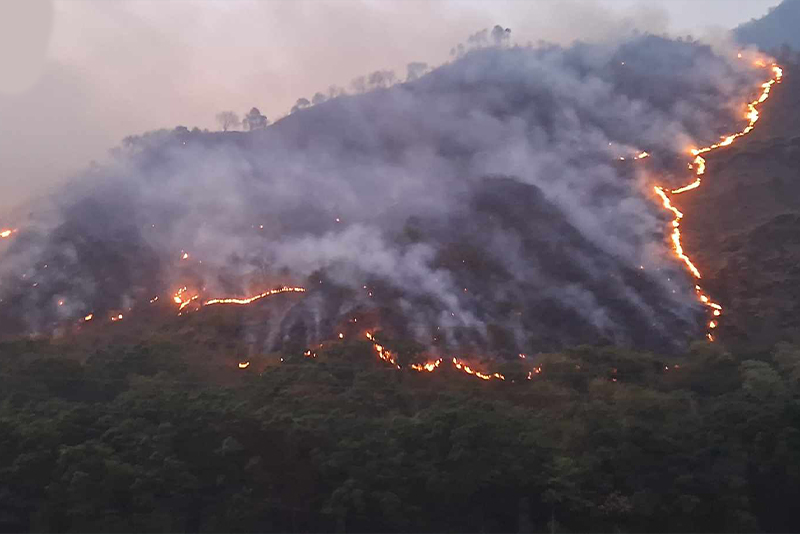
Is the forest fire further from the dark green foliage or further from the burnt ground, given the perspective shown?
the dark green foliage

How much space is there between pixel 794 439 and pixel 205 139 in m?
57.5

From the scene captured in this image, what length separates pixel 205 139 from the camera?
68000 mm

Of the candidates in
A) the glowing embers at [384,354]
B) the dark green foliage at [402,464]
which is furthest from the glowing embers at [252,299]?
the dark green foliage at [402,464]

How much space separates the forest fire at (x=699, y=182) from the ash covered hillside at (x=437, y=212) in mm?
628

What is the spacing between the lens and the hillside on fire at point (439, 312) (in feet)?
58.2

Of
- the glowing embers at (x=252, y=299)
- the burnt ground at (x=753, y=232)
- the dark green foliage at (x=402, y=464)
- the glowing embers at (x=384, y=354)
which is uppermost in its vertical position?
the burnt ground at (x=753, y=232)

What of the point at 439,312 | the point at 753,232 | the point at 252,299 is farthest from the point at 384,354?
the point at 753,232

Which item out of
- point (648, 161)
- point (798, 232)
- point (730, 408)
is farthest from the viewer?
point (648, 161)

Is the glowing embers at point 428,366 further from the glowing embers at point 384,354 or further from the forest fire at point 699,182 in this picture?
the forest fire at point 699,182

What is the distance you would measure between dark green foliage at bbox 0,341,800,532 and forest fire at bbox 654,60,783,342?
714 inches

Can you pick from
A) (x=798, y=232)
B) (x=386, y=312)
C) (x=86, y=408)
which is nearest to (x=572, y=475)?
(x=86, y=408)

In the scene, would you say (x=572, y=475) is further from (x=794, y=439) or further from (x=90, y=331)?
(x=90, y=331)

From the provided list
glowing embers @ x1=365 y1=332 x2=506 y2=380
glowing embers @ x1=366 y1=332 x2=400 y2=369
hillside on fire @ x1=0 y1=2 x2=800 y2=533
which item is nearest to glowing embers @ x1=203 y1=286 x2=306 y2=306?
hillside on fire @ x1=0 y1=2 x2=800 y2=533

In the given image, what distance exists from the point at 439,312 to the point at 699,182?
21860 millimetres
